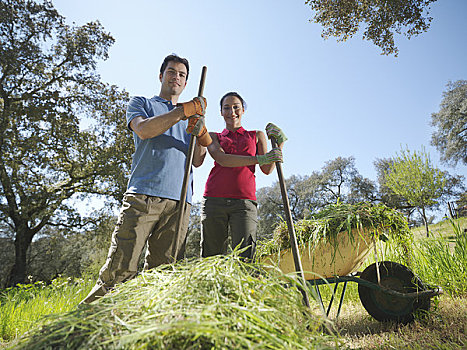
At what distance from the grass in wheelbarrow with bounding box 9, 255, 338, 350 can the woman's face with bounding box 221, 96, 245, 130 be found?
1869 mm

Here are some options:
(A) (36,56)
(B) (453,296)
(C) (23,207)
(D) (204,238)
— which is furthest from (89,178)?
(B) (453,296)

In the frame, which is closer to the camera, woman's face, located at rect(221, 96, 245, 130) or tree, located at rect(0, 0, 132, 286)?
woman's face, located at rect(221, 96, 245, 130)

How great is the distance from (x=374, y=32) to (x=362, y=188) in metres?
20.2

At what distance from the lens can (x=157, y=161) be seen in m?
2.04

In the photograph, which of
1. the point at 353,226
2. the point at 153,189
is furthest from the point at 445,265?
the point at 153,189

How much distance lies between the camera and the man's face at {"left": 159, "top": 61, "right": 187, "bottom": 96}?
2.29 metres

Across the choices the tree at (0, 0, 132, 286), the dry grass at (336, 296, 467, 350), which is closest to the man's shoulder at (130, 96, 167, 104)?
the dry grass at (336, 296, 467, 350)

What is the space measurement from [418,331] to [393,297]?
0.89ft

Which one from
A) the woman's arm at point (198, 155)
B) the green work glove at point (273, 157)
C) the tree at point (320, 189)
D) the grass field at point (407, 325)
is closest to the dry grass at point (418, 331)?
the grass field at point (407, 325)

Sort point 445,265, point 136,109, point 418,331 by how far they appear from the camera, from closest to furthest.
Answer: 1. point 418,331
2. point 136,109
3. point 445,265

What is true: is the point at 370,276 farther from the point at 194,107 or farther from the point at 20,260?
the point at 20,260

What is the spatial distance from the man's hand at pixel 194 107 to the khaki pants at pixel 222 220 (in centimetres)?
69

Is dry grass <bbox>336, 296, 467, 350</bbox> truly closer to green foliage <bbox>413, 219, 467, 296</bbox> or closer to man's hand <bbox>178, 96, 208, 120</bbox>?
green foliage <bbox>413, 219, 467, 296</bbox>

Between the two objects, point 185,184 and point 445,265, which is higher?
point 185,184
